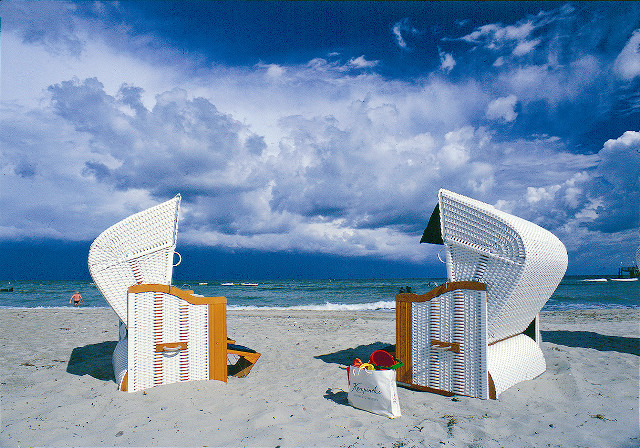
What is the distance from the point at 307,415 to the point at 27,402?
3575 millimetres

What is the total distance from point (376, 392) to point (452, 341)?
4.40 ft

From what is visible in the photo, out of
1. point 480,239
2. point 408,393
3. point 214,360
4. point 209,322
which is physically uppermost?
point 480,239

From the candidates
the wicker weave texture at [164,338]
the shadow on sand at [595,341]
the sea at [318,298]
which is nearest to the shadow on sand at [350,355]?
the wicker weave texture at [164,338]

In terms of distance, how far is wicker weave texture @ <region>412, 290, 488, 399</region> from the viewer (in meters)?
5.09

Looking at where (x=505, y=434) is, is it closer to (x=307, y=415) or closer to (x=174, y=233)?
(x=307, y=415)

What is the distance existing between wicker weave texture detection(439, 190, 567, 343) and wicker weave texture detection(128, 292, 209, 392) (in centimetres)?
364

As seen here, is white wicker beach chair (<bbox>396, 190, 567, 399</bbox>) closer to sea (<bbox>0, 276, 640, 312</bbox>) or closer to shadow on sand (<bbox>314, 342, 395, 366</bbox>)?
shadow on sand (<bbox>314, 342, 395, 366</bbox>)

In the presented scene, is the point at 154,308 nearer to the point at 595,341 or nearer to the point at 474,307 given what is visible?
the point at 474,307

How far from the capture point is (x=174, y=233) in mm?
5715

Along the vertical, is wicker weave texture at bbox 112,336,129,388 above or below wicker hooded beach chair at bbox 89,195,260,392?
below

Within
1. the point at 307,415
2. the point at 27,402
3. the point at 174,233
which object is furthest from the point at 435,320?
the point at 27,402

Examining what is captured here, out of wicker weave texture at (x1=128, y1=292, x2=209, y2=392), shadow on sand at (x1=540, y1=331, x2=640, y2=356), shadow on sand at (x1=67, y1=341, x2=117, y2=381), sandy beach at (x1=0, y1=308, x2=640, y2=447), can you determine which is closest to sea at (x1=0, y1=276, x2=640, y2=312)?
shadow on sand at (x1=540, y1=331, x2=640, y2=356)

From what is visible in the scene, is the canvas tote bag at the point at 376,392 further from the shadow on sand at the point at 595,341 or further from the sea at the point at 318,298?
the sea at the point at 318,298

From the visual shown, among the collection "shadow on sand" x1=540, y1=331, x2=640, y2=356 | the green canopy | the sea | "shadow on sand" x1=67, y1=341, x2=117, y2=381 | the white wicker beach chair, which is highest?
the green canopy
